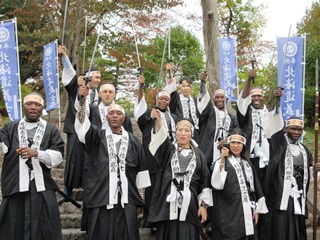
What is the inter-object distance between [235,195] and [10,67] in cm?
482

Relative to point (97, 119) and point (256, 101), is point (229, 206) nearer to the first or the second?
point (256, 101)

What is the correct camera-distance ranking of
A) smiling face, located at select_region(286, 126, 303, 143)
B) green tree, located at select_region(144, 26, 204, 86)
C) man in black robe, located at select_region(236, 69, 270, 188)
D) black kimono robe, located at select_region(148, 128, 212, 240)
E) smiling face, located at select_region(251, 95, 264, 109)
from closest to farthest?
black kimono robe, located at select_region(148, 128, 212, 240) → smiling face, located at select_region(286, 126, 303, 143) → man in black robe, located at select_region(236, 69, 270, 188) → smiling face, located at select_region(251, 95, 264, 109) → green tree, located at select_region(144, 26, 204, 86)

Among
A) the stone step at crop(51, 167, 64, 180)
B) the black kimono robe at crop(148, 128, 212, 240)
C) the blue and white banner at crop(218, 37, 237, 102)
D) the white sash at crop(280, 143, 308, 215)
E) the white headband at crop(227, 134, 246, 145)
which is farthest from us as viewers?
the blue and white banner at crop(218, 37, 237, 102)

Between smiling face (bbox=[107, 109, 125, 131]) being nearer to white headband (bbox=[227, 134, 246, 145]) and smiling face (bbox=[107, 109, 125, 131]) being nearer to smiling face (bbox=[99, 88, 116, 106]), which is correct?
smiling face (bbox=[99, 88, 116, 106])

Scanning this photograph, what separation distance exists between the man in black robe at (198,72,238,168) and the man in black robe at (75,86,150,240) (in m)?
1.65

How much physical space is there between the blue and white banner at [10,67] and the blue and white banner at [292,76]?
177 inches

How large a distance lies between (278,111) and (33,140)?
9.24 ft

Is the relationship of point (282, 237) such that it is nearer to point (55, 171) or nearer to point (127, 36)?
point (55, 171)

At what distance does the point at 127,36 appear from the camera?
1337 centimetres

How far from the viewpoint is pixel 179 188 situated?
4.85 meters

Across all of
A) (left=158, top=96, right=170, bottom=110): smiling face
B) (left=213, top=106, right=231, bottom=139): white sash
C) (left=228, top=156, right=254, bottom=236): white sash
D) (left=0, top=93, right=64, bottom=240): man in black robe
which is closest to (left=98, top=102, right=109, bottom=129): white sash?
(left=158, top=96, right=170, bottom=110): smiling face

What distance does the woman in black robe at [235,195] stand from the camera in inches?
192

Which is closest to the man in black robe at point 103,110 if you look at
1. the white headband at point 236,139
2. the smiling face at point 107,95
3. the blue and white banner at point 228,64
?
the smiling face at point 107,95

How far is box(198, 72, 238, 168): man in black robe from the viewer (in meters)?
6.37
